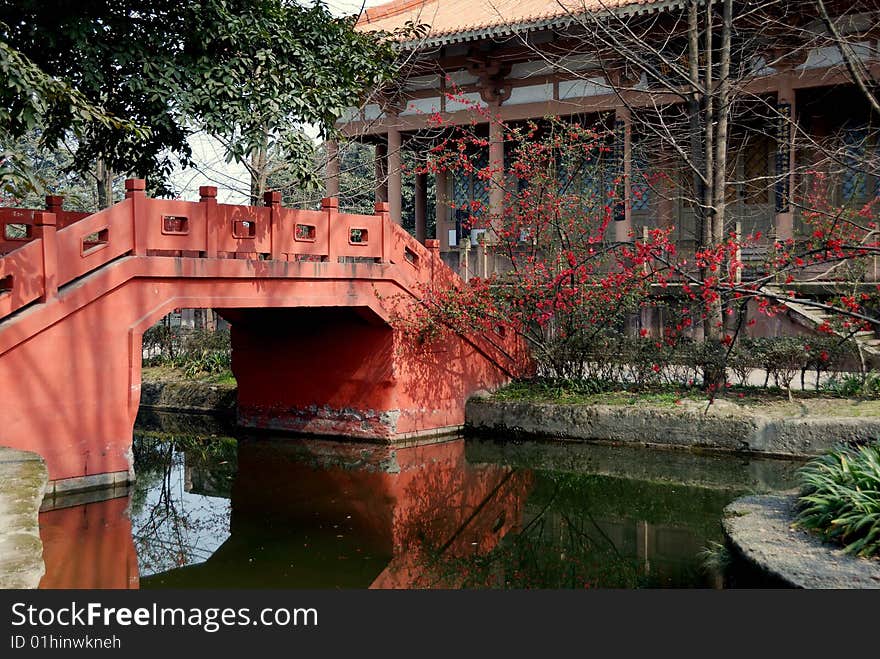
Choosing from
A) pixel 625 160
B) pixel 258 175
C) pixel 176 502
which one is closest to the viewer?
pixel 176 502

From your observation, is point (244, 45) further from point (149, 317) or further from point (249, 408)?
point (249, 408)

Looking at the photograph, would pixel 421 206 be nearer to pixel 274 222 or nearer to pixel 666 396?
pixel 666 396

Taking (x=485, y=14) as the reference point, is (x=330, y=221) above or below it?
below

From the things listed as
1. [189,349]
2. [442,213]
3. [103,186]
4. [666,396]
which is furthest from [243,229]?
[442,213]

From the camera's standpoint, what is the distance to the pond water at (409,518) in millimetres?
6660

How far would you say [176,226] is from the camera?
9.80m

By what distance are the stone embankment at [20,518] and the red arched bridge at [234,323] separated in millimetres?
1075

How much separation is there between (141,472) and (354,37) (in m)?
5.51

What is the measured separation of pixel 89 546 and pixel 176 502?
1.96 metres

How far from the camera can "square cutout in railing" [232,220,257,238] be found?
975cm

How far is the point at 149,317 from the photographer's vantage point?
29.5 ft

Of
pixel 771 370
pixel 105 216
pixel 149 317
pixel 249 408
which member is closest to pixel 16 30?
pixel 105 216

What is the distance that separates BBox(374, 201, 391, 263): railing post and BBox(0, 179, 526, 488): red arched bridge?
3cm

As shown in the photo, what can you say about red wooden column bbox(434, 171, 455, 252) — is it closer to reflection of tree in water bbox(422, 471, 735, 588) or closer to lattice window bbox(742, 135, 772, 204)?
lattice window bbox(742, 135, 772, 204)
